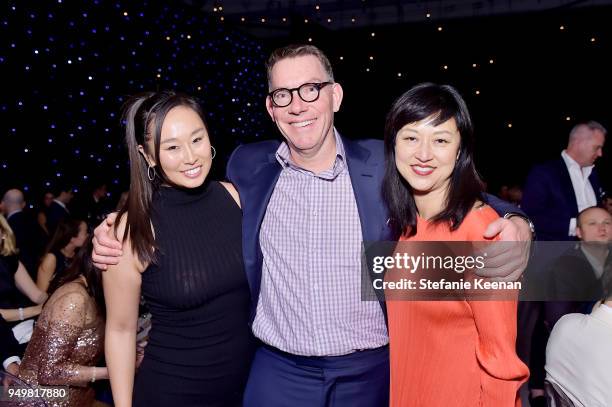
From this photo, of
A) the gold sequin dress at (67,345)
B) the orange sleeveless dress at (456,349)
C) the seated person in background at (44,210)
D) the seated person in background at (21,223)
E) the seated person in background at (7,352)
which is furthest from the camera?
the seated person in background at (44,210)

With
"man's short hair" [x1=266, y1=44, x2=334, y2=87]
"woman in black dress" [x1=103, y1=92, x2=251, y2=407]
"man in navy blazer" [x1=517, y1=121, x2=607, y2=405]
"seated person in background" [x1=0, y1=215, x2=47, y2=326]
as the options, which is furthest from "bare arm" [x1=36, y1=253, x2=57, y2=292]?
A: "man in navy blazer" [x1=517, y1=121, x2=607, y2=405]

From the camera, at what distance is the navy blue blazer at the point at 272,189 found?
1.70 m

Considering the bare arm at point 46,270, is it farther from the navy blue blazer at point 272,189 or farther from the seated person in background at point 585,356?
the seated person in background at point 585,356

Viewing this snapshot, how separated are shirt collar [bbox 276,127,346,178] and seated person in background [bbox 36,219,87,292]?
2.50m

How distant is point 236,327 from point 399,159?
0.76m

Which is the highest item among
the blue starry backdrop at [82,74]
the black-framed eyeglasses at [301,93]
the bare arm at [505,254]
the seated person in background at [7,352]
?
the blue starry backdrop at [82,74]

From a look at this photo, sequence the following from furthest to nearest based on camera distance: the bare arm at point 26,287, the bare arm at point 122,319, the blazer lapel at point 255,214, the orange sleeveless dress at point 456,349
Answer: the bare arm at point 26,287 → the blazer lapel at point 255,214 → the bare arm at point 122,319 → the orange sleeveless dress at point 456,349

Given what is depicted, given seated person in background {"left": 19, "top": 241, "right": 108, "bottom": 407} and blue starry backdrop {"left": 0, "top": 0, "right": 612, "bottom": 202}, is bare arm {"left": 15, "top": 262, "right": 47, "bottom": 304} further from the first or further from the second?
blue starry backdrop {"left": 0, "top": 0, "right": 612, "bottom": 202}

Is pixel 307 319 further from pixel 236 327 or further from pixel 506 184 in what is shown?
pixel 506 184

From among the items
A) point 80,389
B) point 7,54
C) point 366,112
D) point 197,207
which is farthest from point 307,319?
point 366,112

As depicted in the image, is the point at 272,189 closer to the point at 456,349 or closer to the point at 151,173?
the point at 151,173

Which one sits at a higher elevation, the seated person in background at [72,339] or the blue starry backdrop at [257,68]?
the blue starry backdrop at [257,68]

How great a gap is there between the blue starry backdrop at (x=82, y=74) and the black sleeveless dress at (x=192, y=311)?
347cm

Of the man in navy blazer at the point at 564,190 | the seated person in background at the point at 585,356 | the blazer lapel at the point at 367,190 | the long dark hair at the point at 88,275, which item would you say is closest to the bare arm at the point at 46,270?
the long dark hair at the point at 88,275
